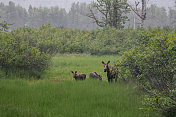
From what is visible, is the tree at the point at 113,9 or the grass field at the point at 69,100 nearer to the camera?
the grass field at the point at 69,100

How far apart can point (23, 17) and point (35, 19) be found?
727cm

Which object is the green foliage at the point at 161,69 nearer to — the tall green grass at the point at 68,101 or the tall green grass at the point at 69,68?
the tall green grass at the point at 68,101

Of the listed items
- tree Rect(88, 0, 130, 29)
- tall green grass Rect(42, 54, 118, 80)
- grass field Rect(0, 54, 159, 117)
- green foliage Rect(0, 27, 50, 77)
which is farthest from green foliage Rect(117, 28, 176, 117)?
tree Rect(88, 0, 130, 29)

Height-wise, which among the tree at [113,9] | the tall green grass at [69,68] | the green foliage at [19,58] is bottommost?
the tall green grass at [69,68]

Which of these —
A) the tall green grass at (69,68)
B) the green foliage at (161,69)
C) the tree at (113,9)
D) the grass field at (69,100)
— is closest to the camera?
the green foliage at (161,69)

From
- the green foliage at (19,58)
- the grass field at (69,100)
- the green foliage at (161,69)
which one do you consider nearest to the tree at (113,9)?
the green foliage at (19,58)

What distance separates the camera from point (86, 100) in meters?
7.09

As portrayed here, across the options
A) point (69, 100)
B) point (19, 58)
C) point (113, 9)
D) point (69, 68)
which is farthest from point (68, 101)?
point (113, 9)

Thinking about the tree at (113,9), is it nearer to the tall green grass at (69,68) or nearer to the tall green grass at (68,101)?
the tall green grass at (69,68)

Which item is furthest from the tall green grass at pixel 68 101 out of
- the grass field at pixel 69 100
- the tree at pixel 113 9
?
the tree at pixel 113 9

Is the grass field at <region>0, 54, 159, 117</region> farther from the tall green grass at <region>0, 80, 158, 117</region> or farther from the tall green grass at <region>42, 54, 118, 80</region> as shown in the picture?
the tall green grass at <region>42, 54, 118, 80</region>

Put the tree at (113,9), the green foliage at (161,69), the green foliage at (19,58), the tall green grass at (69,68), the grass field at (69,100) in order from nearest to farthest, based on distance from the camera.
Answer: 1. the green foliage at (161,69)
2. the grass field at (69,100)
3. the green foliage at (19,58)
4. the tall green grass at (69,68)
5. the tree at (113,9)

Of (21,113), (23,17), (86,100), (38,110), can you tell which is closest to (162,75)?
(86,100)

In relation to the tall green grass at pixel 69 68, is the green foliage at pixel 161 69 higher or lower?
higher
